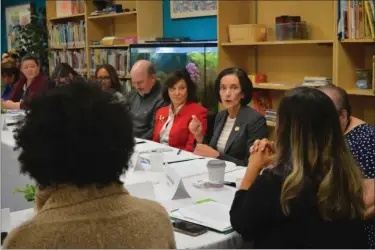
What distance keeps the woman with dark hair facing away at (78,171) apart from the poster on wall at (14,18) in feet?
24.0

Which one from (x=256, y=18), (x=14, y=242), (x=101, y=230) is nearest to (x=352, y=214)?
(x=101, y=230)

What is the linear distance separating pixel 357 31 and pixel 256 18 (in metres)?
1.19

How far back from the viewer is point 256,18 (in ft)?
14.2

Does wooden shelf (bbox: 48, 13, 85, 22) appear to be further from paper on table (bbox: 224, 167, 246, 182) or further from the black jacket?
paper on table (bbox: 224, 167, 246, 182)

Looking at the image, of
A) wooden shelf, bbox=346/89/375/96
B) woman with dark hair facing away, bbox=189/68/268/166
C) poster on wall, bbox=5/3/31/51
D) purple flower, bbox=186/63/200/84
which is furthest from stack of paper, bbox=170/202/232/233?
poster on wall, bbox=5/3/31/51

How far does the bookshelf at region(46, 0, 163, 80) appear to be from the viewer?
516 cm

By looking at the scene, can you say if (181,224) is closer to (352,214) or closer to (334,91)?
(352,214)

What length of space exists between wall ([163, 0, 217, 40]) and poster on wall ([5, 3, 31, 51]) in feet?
11.7

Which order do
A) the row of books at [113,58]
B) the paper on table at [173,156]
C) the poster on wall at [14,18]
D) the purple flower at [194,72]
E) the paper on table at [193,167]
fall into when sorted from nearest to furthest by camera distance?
the paper on table at [193,167] → the paper on table at [173,156] → the purple flower at [194,72] → the row of books at [113,58] → the poster on wall at [14,18]

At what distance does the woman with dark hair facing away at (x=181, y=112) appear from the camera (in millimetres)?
3484

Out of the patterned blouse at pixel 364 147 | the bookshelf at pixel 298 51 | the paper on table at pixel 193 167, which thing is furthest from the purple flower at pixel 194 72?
the patterned blouse at pixel 364 147

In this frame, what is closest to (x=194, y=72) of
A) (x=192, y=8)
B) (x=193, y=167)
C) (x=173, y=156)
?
(x=192, y=8)

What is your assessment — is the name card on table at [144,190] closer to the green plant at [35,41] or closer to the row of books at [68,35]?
the row of books at [68,35]

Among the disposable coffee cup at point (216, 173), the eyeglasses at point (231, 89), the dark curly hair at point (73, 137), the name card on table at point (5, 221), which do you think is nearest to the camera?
the dark curly hair at point (73, 137)
